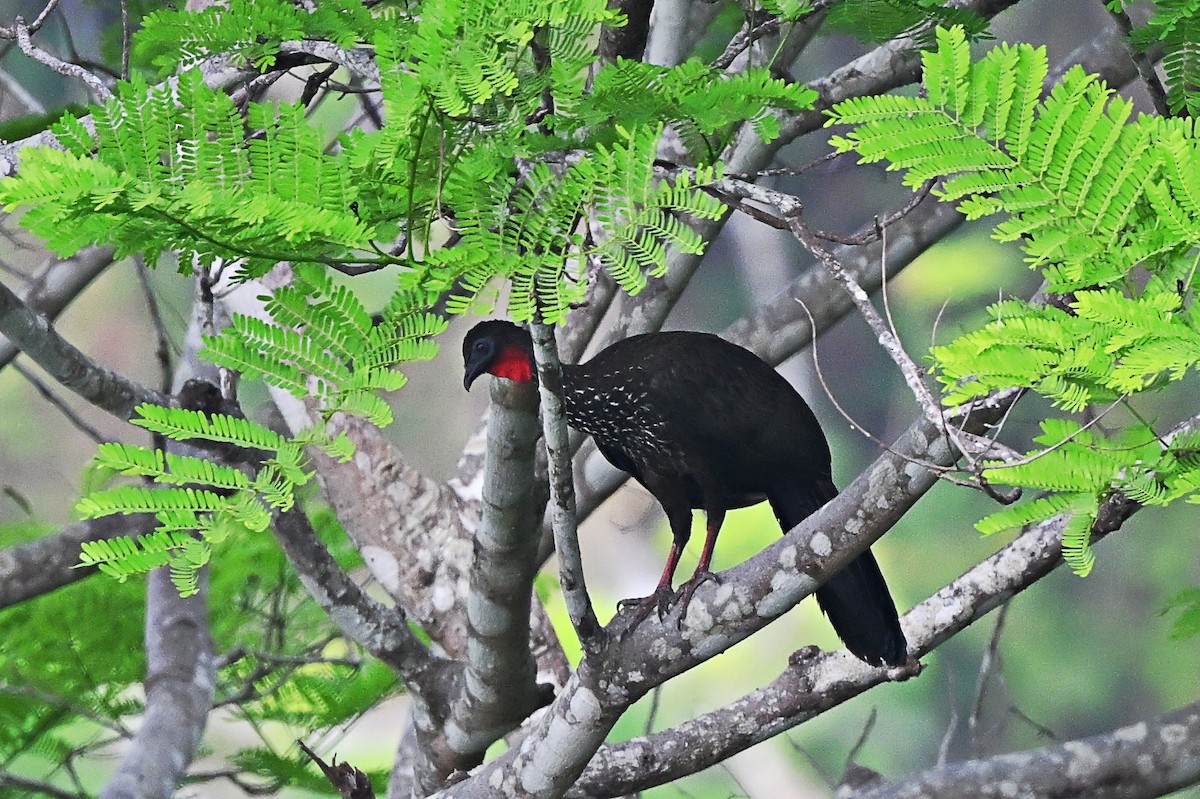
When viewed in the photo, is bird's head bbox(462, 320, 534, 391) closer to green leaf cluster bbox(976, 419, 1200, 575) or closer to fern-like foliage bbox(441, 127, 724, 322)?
fern-like foliage bbox(441, 127, 724, 322)

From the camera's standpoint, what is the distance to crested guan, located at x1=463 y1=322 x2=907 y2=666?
144cm

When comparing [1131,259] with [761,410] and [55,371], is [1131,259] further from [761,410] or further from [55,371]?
[55,371]

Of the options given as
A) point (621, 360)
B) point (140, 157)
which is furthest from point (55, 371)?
point (140, 157)

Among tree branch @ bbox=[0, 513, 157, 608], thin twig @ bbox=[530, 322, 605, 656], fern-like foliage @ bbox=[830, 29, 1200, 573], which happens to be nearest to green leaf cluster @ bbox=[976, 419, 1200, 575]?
fern-like foliage @ bbox=[830, 29, 1200, 573]

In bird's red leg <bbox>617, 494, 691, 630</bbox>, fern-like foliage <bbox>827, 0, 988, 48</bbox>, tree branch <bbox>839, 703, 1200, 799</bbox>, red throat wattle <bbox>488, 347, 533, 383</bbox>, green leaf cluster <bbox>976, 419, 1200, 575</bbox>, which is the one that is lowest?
tree branch <bbox>839, 703, 1200, 799</bbox>

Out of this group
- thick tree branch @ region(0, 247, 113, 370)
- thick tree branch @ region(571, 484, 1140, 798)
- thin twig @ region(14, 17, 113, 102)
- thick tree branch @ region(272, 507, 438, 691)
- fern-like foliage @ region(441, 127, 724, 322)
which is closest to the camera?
fern-like foliage @ region(441, 127, 724, 322)

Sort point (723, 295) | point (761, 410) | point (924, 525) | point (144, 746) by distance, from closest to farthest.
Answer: point (761, 410)
point (144, 746)
point (924, 525)
point (723, 295)

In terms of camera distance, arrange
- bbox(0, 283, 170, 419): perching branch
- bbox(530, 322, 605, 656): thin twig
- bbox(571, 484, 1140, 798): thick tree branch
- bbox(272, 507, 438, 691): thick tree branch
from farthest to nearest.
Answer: bbox(272, 507, 438, 691): thick tree branch → bbox(571, 484, 1140, 798): thick tree branch → bbox(0, 283, 170, 419): perching branch → bbox(530, 322, 605, 656): thin twig

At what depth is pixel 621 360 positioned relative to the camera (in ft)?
4.85

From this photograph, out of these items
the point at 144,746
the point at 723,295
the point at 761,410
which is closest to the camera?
the point at 761,410

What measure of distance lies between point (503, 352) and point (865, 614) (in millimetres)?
530

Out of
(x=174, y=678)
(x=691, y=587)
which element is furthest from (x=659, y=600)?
(x=174, y=678)

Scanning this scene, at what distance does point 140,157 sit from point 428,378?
4.48m

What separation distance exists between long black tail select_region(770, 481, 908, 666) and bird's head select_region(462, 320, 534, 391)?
440mm
